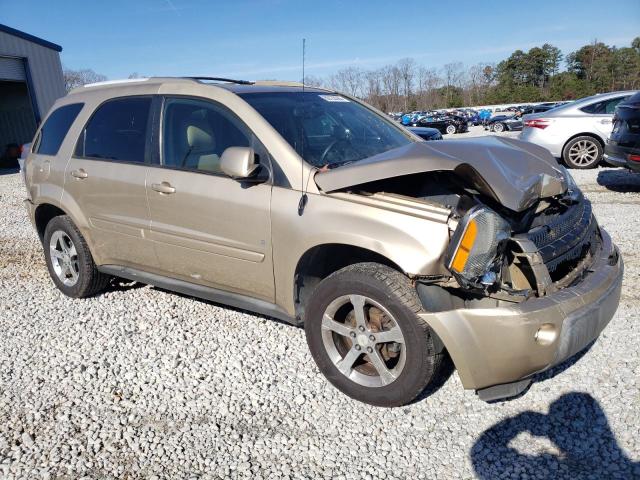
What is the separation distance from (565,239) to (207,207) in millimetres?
2172

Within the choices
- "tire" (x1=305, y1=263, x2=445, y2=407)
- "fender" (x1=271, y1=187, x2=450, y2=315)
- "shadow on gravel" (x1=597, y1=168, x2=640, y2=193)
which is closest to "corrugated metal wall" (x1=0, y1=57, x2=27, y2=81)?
"shadow on gravel" (x1=597, y1=168, x2=640, y2=193)

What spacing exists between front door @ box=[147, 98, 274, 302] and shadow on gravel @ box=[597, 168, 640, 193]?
24.3ft

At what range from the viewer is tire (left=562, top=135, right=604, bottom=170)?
10.5m

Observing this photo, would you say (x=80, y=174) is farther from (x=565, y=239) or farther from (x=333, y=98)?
(x=565, y=239)

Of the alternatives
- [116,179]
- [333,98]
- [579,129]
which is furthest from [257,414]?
[579,129]

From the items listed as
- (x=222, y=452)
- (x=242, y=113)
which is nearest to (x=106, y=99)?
(x=242, y=113)

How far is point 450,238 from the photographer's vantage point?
2.57 m

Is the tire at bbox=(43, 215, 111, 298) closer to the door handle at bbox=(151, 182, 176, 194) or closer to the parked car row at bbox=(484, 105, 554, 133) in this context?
the door handle at bbox=(151, 182, 176, 194)

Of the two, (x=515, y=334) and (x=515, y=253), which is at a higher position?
(x=515, y=253)

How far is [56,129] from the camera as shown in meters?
4.66

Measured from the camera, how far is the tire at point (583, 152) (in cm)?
1049

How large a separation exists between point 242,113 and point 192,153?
0.52 m

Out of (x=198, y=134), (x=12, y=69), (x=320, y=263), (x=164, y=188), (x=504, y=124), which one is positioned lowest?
(x=504, y=124)

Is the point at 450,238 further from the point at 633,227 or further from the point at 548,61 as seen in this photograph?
the point at 548,61
